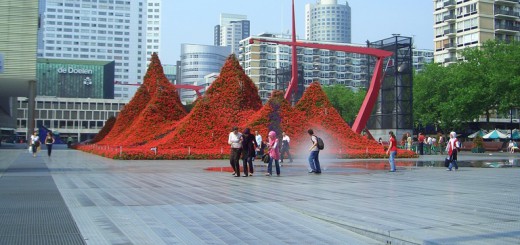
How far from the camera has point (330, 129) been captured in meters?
33.7

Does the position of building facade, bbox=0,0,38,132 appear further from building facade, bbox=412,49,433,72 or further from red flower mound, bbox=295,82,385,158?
building facade, bbox=412,49,433,72

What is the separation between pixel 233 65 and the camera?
35844 millimetres

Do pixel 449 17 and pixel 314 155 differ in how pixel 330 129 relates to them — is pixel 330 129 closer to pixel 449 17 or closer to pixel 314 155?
pixel 314 155

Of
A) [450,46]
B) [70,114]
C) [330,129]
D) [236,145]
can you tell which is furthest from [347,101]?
[236,145]

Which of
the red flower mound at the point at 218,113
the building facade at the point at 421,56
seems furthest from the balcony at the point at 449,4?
the building facade at the point at 421,56

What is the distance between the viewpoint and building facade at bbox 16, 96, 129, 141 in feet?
377

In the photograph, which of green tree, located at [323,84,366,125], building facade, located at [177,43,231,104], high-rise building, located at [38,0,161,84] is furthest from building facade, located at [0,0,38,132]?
building facade, located at [177,43,231,104]

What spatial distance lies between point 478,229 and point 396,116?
42.3m

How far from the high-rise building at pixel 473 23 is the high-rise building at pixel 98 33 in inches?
4740

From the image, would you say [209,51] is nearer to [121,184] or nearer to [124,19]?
[124,19]

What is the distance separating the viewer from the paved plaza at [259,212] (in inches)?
277

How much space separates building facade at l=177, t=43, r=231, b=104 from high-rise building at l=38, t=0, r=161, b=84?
1500cm

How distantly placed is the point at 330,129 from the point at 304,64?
10298 centimetres

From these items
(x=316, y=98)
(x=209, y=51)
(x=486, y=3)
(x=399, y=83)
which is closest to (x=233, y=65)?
(x=316, y=98)
